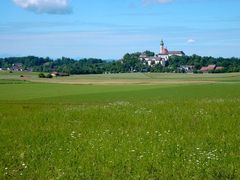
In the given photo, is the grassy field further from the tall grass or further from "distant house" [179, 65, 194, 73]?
"distant house" [179, 65, 194, 73]

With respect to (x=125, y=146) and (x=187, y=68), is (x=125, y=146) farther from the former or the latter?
(x=187, y=68)

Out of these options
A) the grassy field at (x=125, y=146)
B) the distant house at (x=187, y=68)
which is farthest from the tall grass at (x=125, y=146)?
the distant house at (x=187, y=68)

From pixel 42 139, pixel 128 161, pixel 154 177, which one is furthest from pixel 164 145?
pixel 42 139

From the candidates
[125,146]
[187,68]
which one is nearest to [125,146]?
[125,146]

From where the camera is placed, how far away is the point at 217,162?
1022cm

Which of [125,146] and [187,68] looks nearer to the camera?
[125,146]

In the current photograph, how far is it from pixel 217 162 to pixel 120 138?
12.6 feet

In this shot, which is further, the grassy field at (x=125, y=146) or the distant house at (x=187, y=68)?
the distant house at (x=187, y=68)

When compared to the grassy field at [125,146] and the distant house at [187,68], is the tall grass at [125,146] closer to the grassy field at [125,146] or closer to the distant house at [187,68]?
the grassy field at [125,146]

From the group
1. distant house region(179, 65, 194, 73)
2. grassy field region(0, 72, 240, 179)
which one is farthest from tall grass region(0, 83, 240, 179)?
distant house region(179, 65, 194, 73)

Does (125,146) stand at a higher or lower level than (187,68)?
higher

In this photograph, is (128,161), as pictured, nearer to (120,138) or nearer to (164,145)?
(164,145)

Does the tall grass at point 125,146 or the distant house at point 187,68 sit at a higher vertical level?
the tall grass at point 125,146

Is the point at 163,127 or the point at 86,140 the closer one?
the point at 86,140
